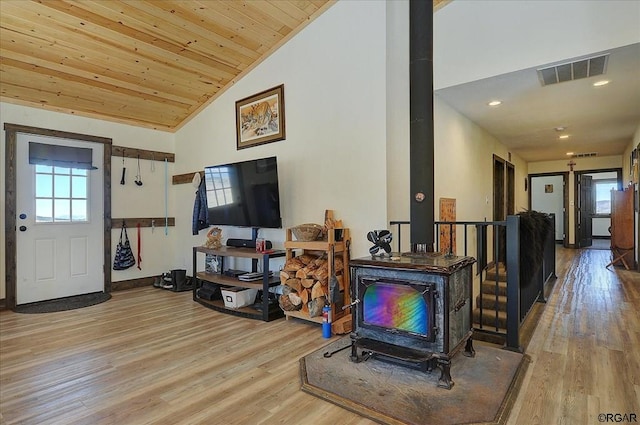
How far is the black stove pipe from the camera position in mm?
2650

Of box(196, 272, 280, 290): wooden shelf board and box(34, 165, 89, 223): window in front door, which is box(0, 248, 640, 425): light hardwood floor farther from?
box(34, 165, 89, 223): window in front door

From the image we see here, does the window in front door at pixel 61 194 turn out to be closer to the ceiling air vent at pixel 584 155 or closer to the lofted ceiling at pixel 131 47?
the lofted ceiling at pixel 131 47

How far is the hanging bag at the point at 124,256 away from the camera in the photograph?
17.2 feet

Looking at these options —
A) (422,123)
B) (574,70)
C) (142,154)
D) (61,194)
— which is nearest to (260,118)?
(142,154)

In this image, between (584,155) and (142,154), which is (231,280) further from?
(584,155)

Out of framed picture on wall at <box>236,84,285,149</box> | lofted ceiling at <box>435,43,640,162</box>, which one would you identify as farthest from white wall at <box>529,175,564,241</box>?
framed picture on wall at <box>236,84,285,149</box>

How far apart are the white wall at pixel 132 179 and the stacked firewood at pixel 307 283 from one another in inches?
119

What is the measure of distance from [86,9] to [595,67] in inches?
184

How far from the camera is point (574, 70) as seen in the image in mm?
3287

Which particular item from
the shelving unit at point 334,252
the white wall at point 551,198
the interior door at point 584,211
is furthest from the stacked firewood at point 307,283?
the white wall at point 551,198

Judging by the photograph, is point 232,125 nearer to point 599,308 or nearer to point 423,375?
point 423,375

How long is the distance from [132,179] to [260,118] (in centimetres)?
238

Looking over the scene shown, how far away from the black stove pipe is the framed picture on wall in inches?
77.3

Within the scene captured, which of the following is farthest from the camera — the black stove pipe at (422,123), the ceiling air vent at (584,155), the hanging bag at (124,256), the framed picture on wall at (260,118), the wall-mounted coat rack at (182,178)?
the ceiling air vent at (584,155)
